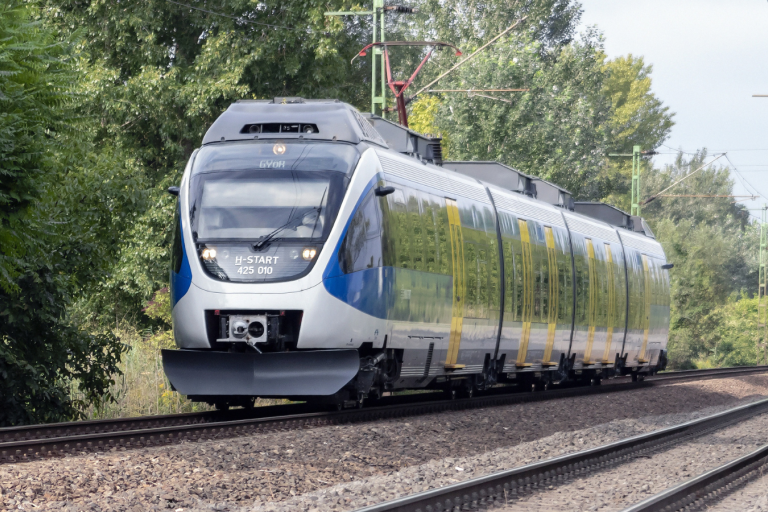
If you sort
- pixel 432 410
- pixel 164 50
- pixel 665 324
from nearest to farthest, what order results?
pixel 432 410 → pixel 164 50 → pixel 665 324

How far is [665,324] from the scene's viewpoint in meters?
30.5

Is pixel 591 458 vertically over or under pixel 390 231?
under

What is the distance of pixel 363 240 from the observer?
1235cm

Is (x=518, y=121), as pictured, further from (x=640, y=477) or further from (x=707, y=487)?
(x=707, y=487)

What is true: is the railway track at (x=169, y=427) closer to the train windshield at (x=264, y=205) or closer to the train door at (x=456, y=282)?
the train door at (x=456, y=282)

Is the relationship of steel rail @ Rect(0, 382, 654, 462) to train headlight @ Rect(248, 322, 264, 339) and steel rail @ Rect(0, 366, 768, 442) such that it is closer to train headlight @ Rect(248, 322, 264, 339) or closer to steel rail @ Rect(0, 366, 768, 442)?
steel rail @ Rect(0, 366, 768, 442)

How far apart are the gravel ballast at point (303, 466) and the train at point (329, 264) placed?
85 cm

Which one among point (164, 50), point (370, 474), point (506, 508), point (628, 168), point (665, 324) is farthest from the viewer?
point (628, 168)

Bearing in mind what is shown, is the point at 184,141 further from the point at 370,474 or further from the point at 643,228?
the point at 370,474

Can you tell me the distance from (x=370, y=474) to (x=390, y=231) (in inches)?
166

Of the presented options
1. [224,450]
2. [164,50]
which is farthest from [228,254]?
[164,50]

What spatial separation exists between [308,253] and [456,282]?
3.85m

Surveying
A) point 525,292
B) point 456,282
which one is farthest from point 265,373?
point 525,292

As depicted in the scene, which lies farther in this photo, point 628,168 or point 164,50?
point 628,168
